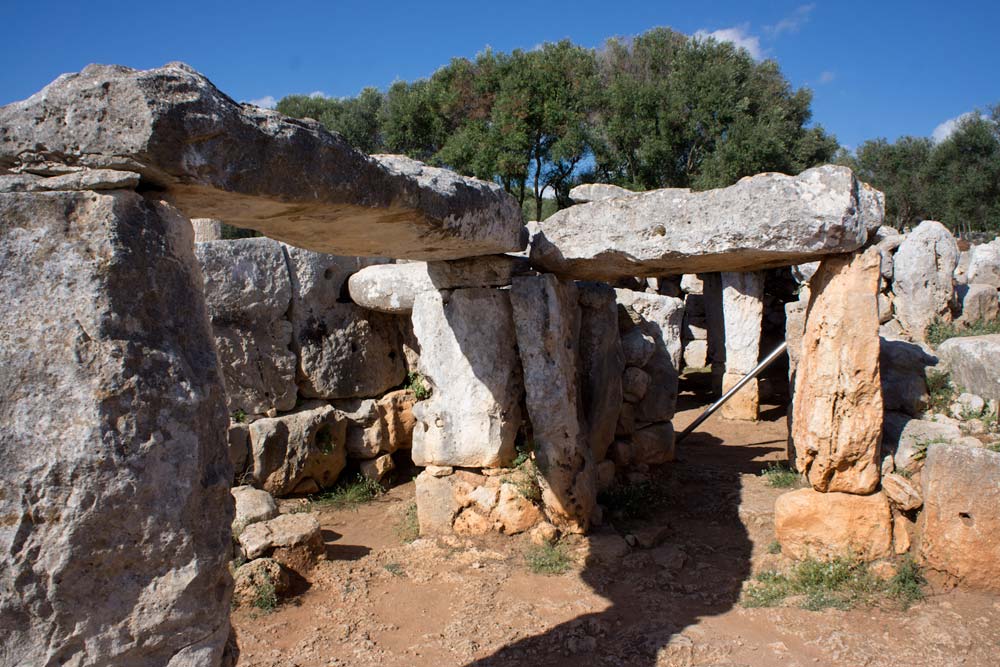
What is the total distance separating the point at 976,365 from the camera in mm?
5434

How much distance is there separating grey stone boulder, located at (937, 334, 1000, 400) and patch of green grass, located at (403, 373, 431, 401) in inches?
170

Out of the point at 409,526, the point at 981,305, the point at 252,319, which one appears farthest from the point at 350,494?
the point at 981,305

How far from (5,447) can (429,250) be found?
9.65ft

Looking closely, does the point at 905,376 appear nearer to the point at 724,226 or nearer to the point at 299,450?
the point at 724,226

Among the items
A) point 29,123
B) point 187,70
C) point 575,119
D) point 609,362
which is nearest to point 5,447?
point 29,123

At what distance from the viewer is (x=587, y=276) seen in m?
5.75

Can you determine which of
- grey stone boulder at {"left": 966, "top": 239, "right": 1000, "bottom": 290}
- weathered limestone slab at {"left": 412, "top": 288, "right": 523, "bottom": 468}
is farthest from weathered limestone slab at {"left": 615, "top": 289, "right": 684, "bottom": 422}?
grey stone boulder at {"left": 966, "top": 239, "right": 1000, "bottom": 290}

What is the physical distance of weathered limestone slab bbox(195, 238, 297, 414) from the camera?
6.31 metres

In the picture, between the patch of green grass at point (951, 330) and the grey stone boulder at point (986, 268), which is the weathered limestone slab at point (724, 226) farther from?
the grey stone boulder at point (986, 268)

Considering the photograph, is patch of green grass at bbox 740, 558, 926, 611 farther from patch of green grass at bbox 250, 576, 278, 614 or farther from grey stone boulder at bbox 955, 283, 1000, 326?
grey stone boulder at bbox 955, 283, 1000, 326

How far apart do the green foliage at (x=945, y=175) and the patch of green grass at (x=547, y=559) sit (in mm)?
22781

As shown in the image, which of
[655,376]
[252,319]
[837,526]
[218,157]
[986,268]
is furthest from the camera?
[986,268]

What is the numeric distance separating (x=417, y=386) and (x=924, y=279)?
773cm

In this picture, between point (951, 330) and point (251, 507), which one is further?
point (951, 330)
